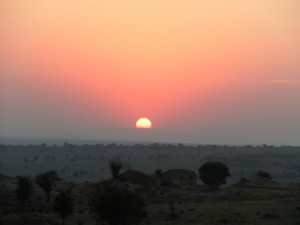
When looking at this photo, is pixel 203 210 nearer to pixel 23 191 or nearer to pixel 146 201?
pixel 146 201

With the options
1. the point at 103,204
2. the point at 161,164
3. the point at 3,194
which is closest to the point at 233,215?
the point at 103,204

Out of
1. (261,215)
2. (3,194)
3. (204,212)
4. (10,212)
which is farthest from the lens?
(3,194)

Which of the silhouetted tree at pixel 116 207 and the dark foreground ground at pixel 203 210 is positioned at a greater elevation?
the silhouetted tree at pixel 116 207

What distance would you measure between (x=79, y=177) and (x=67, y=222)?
100907 mm

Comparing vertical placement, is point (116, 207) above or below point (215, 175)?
below

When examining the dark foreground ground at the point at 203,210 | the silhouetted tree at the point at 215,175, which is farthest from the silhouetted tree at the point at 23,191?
the silhouetted tree at the point at 215,175

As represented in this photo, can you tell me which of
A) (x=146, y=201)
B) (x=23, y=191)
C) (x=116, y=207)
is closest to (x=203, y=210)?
(x=146, y=201)

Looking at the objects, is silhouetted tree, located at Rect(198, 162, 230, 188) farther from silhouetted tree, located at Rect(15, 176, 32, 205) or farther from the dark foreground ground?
silhouetted tree, located at Rect(15, 176, 32, 205)

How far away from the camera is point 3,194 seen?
68688 mm

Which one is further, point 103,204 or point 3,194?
point 3,194

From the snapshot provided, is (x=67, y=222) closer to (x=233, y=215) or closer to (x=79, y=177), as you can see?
(x=233, y=215)

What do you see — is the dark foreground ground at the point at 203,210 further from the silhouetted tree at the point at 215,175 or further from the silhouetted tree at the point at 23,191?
the silhouetted tree at the point at 215,175

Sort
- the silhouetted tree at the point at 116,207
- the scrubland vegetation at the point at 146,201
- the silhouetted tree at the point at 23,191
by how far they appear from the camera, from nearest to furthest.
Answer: the silhouetted tree at the point at 116,207 < the scrubland vegetation at the point at 146,201 < the silhouetted tree at the point at 23,191

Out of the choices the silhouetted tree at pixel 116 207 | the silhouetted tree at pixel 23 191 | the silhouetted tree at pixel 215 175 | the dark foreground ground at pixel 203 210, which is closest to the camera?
the silhouetted tree at pixel 116 207
